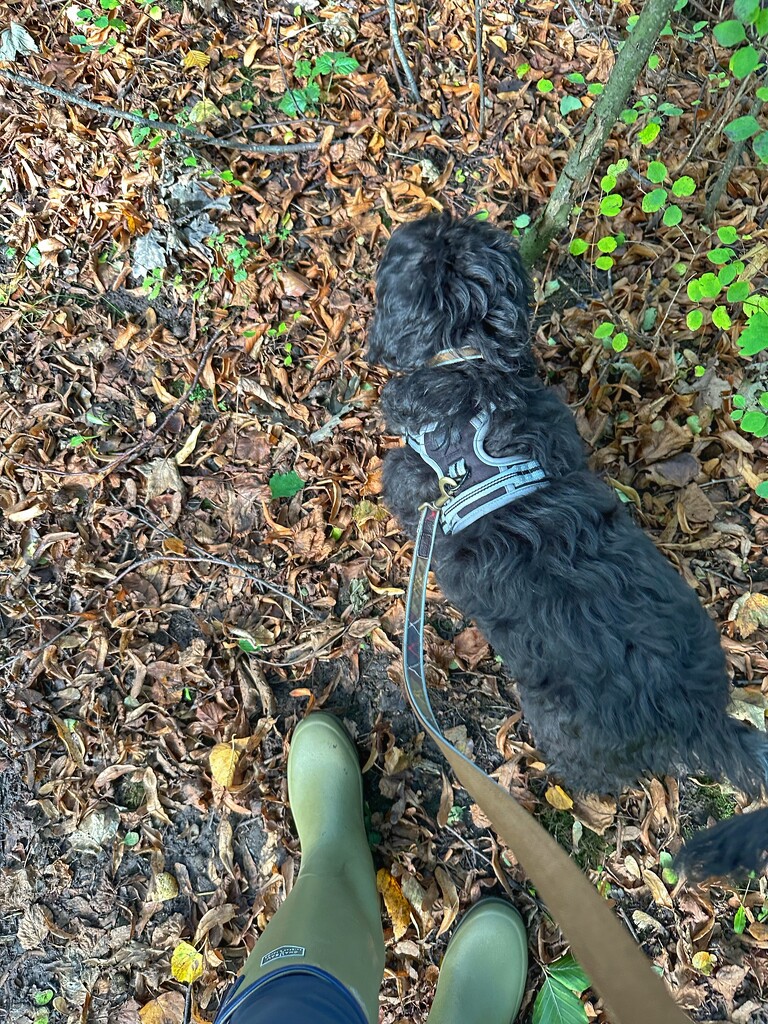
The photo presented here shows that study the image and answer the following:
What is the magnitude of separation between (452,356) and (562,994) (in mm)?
2985

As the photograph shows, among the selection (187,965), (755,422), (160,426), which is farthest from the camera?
(160,426)

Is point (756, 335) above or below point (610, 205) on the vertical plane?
below

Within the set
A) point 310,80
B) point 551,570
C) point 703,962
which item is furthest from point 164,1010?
point 310,80

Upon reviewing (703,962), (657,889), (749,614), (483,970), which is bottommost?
(483,970)

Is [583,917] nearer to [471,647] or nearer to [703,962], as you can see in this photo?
[471,647]

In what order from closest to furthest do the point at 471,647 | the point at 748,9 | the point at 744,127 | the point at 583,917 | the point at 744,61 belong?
the point at 583,917 < the point at 748,9 < the point at 744,61 < the point at 744,127 < the point at 471,647

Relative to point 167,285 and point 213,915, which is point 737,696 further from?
point 167,285

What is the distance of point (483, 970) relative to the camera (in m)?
2.73

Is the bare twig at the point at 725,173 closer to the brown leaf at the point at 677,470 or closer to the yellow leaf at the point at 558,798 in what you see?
the brown leaf at the point at 677,470

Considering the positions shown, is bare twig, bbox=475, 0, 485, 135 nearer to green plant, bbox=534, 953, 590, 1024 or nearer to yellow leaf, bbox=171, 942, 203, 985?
green plant, bbox=534, 953, 590, 1024

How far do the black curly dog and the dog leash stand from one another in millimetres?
490

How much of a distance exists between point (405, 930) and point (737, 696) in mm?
1978

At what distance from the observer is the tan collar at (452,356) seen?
2.70 meters

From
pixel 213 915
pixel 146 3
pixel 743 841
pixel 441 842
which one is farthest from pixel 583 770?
pixel 146 3
